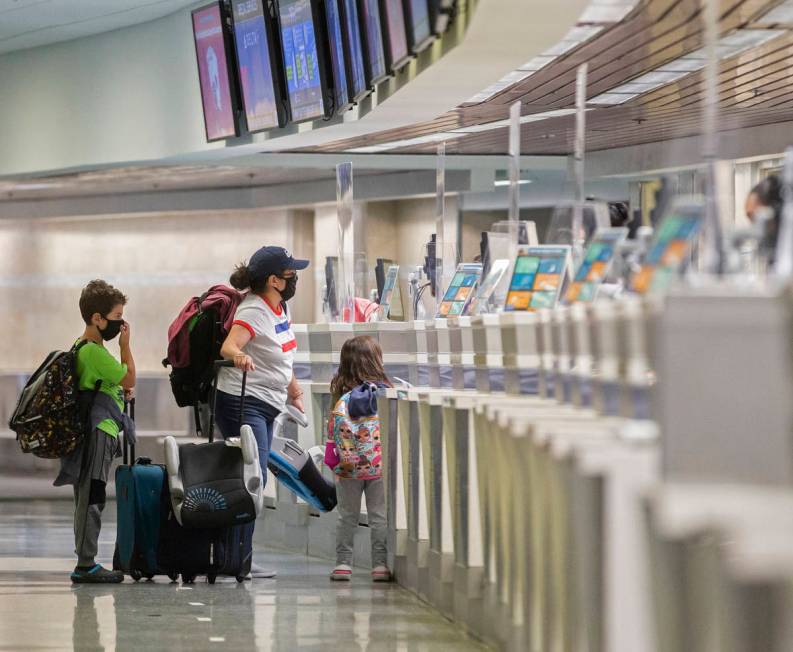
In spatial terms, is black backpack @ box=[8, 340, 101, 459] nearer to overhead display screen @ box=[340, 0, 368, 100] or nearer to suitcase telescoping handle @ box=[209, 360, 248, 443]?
suitcase telescoping handle @ box=[209, 360, 248, 443]

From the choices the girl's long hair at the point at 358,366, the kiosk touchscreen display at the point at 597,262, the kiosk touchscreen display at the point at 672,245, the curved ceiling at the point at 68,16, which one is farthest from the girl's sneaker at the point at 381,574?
the curved ceiling at the point at 68,16

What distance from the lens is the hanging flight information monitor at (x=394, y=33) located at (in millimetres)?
7035

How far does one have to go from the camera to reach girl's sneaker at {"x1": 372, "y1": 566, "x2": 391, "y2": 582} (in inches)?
280

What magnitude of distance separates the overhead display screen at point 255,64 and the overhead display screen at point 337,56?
37.7 inches

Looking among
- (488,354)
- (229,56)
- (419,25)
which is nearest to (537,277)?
(488,354)

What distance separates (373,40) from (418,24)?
49.0 inches

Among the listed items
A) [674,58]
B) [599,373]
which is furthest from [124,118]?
[599,373]

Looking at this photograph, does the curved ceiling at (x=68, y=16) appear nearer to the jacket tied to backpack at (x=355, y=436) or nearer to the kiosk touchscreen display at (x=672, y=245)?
the jacket tied to backpack at (x=355, y=436)

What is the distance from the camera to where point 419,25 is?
662 centimetres

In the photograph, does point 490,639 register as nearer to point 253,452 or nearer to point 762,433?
point 253,452

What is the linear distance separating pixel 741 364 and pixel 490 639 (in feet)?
8.80

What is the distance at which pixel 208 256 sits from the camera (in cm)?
1534

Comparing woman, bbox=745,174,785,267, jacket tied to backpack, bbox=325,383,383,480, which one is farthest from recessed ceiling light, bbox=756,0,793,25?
woman, bbox=745,174,785,267

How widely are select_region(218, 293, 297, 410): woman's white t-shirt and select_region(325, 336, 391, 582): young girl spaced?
1.04ft
